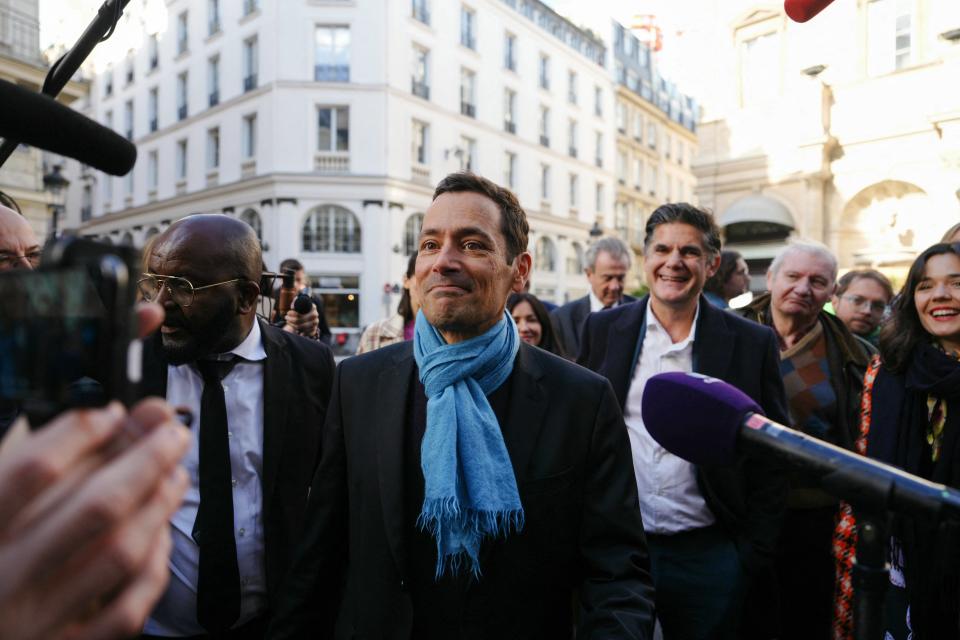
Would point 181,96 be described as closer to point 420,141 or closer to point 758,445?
point 420,141

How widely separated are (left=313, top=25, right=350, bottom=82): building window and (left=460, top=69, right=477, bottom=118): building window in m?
6.36

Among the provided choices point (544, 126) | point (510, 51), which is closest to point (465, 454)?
point (510, 51)

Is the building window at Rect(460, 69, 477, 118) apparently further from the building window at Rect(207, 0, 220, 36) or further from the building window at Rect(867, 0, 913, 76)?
the building window at Rect(867, 0, 913, 76)

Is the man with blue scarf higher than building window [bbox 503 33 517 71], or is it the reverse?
building window [bbox 503 33 517 71]

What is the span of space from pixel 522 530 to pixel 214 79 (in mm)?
32037

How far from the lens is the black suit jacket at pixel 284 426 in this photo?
217 cm

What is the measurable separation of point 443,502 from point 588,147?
3884cm

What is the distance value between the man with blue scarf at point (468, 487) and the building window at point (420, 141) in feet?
89.1

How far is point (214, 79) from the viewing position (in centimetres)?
2900

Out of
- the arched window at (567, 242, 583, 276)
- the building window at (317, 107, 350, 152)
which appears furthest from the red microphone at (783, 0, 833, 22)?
the arched window at (567, 242, 583, 276)

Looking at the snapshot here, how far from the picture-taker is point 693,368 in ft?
10.0

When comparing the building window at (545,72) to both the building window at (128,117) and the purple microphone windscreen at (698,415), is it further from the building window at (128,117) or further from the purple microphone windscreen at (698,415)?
the purple microphone windscreen at (698,415)

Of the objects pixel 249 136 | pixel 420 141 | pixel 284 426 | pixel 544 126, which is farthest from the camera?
pixel 544 126

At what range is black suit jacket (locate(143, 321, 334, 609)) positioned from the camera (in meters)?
2.17
